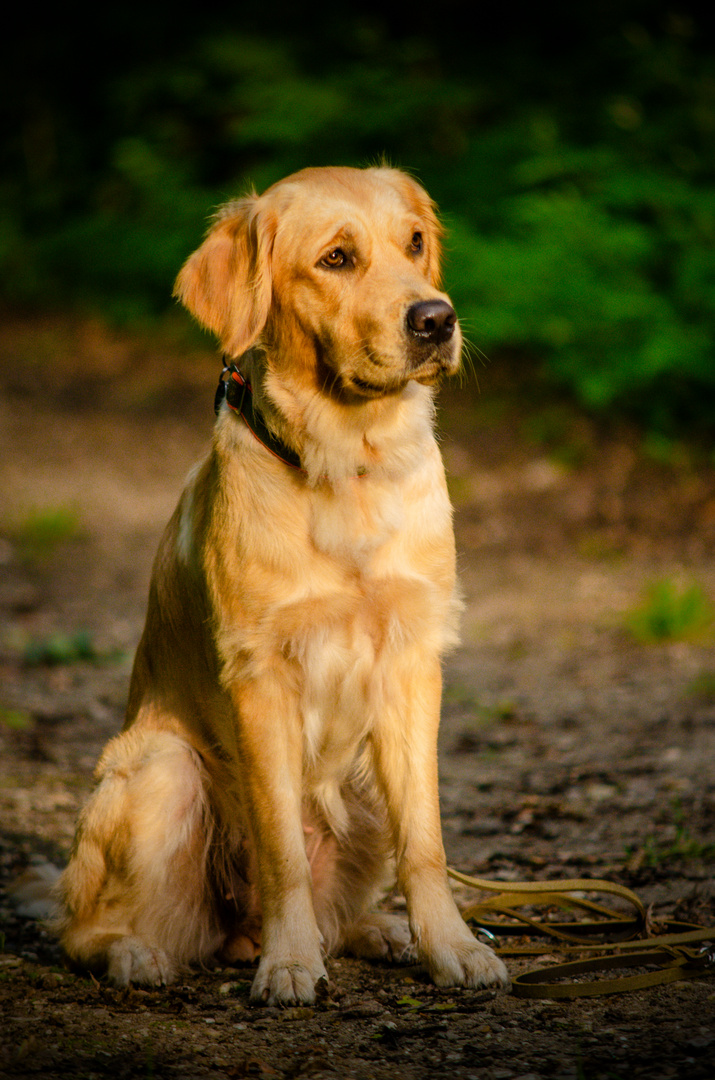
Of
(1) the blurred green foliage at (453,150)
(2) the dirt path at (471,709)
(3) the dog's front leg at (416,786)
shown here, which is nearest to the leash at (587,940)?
(2) the dirt path at (471,709)

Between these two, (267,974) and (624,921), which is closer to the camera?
(267,974)

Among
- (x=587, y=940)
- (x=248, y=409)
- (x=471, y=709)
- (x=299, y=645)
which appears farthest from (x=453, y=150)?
(x=587, y=940)

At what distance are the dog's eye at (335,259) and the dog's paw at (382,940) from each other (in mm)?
1690

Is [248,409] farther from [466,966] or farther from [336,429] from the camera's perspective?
[466,966]

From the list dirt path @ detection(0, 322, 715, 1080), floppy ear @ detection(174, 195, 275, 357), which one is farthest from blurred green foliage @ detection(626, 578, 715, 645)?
floppy ear @ detection(174, 195, 275, 357)

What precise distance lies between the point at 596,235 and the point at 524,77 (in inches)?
130

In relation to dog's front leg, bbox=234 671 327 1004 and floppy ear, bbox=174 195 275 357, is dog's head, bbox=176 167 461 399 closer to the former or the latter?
floppy ear, bbox=174 195 275 357

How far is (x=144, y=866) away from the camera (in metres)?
2.71

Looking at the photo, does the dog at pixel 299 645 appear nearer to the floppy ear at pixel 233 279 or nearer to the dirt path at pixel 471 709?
the floppy ear at pixel 233 279

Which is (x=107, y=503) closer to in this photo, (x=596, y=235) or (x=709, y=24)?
(x=596, y=235)

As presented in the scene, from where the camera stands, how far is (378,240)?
273 cm

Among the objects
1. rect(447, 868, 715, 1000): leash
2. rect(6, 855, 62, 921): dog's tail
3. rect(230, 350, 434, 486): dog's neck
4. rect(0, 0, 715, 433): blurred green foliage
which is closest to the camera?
rect(447, 868, 715, 1000): leash

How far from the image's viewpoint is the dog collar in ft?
8.90

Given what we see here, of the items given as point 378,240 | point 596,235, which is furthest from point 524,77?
point 378,240
